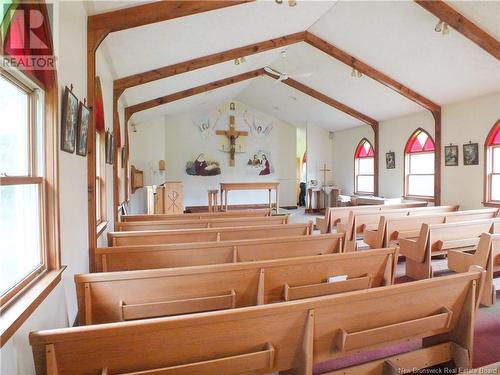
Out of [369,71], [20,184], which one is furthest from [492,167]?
[20,184]

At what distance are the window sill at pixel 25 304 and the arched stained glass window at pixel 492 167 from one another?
21.1 feet

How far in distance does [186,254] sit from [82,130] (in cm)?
117

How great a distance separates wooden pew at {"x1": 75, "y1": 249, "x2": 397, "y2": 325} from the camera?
5.05 feet

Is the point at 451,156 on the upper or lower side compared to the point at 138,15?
lower

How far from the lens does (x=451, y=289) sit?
5.07 ft

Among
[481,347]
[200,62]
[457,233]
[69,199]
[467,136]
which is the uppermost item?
[200,62]

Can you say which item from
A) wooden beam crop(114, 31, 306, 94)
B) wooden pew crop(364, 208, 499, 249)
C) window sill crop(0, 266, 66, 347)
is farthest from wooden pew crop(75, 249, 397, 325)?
wooden beam crop(114, 31, 306, 94)

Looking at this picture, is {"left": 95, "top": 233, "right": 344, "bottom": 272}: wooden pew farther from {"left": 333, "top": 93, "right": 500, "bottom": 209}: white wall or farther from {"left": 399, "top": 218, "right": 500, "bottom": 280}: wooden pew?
{"left": 333, "top": 93, "right": 500, "bottom": 209}: white wall

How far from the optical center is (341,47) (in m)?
5.64

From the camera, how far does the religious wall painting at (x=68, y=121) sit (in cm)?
191

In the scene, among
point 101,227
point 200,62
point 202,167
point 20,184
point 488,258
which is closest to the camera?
point 20,184

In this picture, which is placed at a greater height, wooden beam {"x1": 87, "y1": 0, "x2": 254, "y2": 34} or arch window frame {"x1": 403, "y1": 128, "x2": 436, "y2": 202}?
wooden beam {"x1": 87, "y1": 0, "x2": 254, "y2": 34}

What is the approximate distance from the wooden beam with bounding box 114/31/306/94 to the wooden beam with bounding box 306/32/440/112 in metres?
0.33

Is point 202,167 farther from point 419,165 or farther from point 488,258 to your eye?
point 488,258
